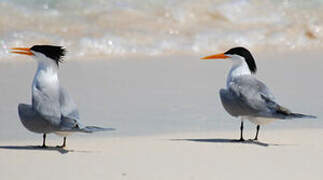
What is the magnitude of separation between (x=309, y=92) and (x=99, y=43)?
385 centimetres

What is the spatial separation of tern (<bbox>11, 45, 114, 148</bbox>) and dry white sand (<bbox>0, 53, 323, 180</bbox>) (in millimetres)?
223

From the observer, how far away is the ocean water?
11.4m

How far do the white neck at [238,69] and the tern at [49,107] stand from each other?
1.50m

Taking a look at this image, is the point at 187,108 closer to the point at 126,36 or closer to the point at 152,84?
the point at 152,84

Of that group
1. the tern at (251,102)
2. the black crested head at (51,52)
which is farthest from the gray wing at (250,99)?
the black crested head at (51,52)

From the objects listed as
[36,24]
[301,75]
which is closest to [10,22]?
[36,24]

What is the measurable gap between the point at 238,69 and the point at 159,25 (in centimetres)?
537

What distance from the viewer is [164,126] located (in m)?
7.31

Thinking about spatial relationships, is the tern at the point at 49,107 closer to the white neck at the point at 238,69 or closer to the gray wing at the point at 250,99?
the gray wing at the point at 250,99

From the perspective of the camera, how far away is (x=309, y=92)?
335 inches

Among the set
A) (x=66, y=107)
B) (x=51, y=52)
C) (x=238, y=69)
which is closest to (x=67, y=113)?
(x=66, y=107)

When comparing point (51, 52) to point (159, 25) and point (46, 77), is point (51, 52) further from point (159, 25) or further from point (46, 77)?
point (159, 25)

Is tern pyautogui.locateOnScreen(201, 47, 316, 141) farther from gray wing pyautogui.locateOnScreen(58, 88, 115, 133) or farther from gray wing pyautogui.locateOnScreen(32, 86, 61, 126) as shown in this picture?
gray wing pyautogui.locateOnScreen(32, 86, 61, 126)

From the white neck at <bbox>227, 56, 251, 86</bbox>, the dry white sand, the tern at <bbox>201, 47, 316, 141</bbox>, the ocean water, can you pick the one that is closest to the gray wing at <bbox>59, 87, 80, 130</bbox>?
the dry white sand
